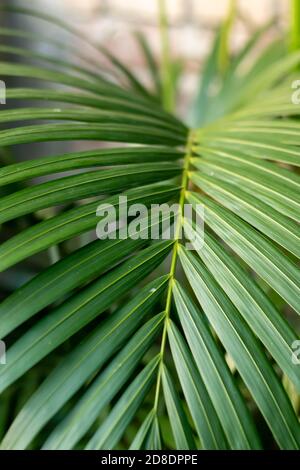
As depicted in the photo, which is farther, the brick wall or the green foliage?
the brick wall

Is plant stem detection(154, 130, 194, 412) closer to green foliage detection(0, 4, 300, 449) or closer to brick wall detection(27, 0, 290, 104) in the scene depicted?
green foliage detection(0, 4, 300, 449)

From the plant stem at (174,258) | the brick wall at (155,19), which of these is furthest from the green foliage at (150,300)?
the brick wall at (155,19)

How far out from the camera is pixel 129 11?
1.19m

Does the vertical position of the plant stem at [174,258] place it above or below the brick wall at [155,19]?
below

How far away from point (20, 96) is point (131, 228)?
0.16m

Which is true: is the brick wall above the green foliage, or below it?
above

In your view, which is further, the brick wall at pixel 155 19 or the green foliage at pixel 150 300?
the brick wall at pixel 155 19

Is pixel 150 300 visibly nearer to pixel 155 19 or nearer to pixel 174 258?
pixel 174 258

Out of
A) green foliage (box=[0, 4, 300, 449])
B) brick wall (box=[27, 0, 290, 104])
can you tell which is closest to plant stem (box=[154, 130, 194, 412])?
green foliage (box=[0, 4, 300, 449])

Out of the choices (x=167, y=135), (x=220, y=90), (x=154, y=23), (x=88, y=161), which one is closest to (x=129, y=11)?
(x=154, y=23)

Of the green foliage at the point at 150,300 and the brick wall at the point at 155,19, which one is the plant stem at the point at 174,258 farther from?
the brick wall at the point at 155,19

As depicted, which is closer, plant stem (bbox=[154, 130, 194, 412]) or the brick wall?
plant stem (bbox=[154, 130, 194, 412])

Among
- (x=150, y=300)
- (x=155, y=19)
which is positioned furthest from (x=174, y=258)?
(x=155, y=19)

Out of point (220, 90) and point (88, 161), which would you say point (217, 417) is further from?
point (220, 90)
